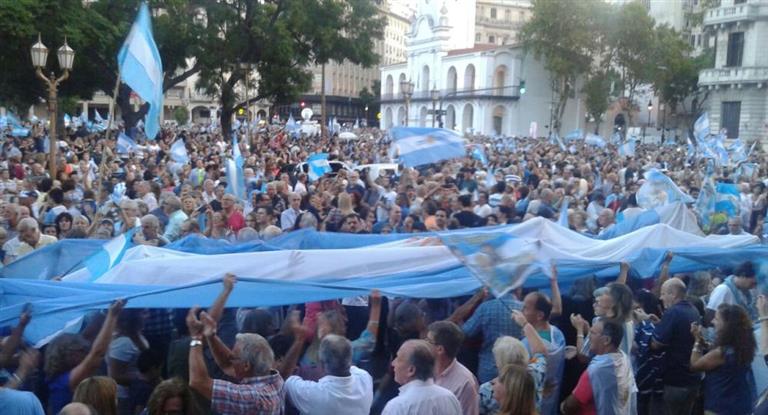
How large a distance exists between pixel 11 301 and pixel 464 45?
7937cm

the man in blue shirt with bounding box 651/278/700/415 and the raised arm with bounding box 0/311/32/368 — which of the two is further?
the man in blue shirt with bounding box 651/278/700/415

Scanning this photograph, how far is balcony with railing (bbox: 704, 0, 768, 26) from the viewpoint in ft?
164

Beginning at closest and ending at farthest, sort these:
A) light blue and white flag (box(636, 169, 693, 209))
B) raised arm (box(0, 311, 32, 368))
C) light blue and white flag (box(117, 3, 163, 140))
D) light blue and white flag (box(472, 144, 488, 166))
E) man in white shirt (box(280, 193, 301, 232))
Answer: raised arm (box(0, 311, 32, 368))
light blue and white flag (box(117, 3, 163, 140))
man in white shirt (box(280, 193, 301, 232))
light blue and white flag (box(636, 169, 693, 209))
light blue and white flag (box(472, 144, 488, 166))

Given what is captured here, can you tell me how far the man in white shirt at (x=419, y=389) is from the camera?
4227mm

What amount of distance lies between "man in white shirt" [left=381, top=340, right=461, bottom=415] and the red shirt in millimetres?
1047

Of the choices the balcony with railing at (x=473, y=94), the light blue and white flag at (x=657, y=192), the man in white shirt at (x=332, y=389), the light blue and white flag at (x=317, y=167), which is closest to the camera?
the man in white shirt at (x=332, y=389)

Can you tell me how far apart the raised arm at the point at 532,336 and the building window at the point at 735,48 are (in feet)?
171

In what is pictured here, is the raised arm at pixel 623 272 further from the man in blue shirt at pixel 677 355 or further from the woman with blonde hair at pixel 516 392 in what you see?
the woman with blonde hair at pixel 516 392

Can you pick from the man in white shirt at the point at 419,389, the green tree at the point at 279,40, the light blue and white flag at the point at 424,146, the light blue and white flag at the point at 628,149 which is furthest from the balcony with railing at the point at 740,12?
the man in white shirt at the point at 419,389

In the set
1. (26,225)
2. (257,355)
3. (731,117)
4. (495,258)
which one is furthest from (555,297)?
(731,117)

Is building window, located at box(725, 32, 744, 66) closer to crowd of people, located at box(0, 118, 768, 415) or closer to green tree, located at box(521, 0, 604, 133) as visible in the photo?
green tree, located at box(521, 0, 604, 133)

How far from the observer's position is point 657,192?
1255cm

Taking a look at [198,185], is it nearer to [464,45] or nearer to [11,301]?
[11,301]

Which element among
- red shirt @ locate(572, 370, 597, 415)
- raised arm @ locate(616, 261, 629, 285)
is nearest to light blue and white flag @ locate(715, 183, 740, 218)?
raised arm @ locate(616, 261, 629, 285)
